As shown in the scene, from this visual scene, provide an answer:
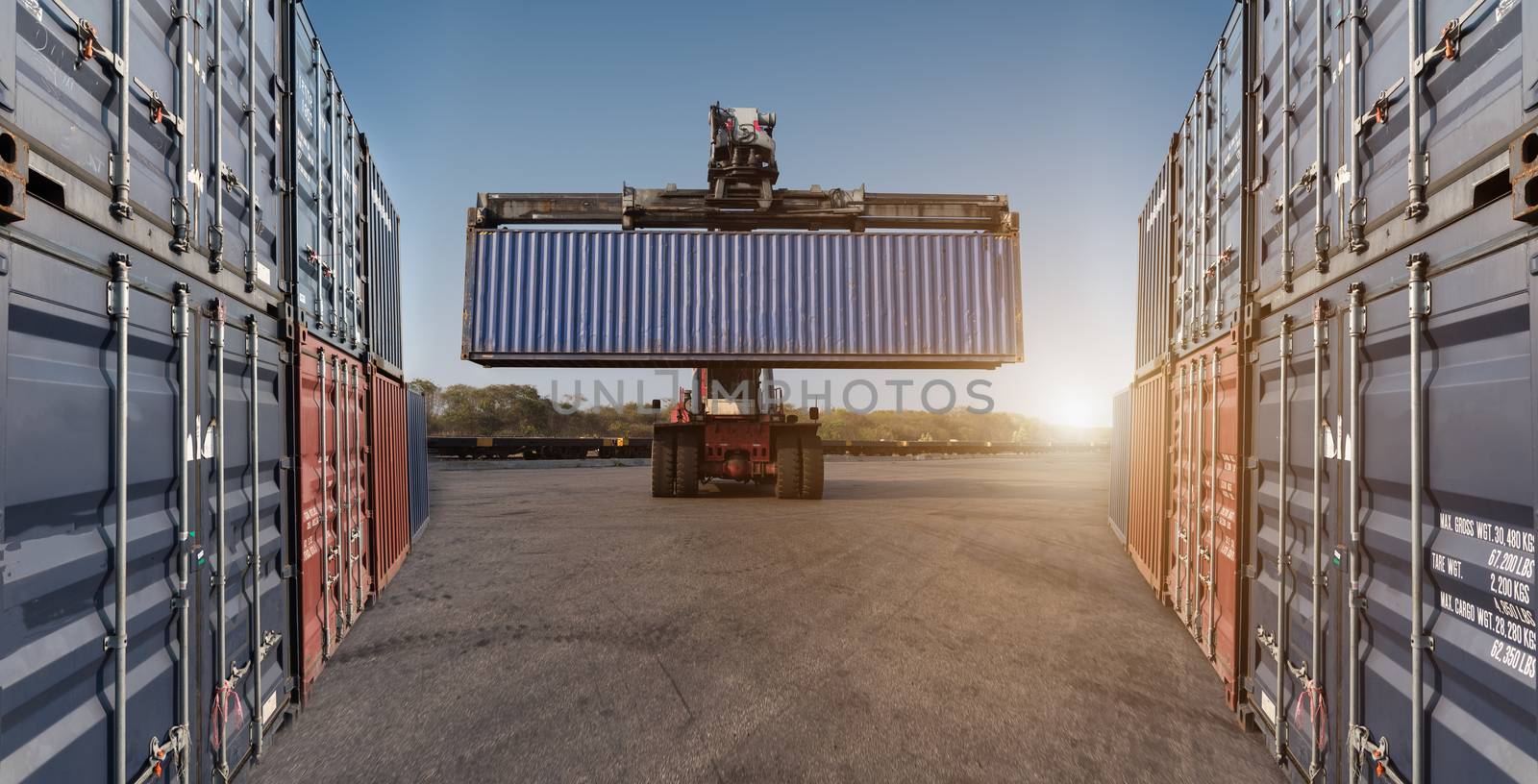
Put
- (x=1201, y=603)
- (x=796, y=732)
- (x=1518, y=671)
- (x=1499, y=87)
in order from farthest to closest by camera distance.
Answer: (x=1201, y=603) < (x=796, y=732) < (x=1499, y=87) < (x=1518, y=671)

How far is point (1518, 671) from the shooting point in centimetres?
177

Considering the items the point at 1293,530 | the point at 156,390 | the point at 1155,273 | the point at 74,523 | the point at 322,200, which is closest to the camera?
the point at 74,523

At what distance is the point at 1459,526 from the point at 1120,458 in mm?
5946

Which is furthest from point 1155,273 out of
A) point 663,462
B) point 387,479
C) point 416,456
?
point 416,456

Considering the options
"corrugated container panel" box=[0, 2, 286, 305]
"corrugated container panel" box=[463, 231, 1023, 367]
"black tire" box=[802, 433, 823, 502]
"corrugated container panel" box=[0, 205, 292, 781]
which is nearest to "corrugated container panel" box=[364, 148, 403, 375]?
"corrugated container panel" box=[0, 2, 286, 305]

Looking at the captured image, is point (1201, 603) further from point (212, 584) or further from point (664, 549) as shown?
point (212, 584)

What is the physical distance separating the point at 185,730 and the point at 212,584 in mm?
570

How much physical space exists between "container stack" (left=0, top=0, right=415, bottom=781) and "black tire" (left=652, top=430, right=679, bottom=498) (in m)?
7.41

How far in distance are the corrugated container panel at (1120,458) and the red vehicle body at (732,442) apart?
4848 mm

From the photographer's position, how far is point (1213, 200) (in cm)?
428

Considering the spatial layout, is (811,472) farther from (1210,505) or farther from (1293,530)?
(1293,530)

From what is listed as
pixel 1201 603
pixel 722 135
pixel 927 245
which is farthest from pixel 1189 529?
pixel 722 135

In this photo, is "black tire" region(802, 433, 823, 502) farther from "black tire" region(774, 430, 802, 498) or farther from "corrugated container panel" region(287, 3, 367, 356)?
"corrugated container panel" region(287, 3, 367, 356)

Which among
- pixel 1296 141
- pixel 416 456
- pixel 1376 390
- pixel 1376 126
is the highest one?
pixel 1296 141
